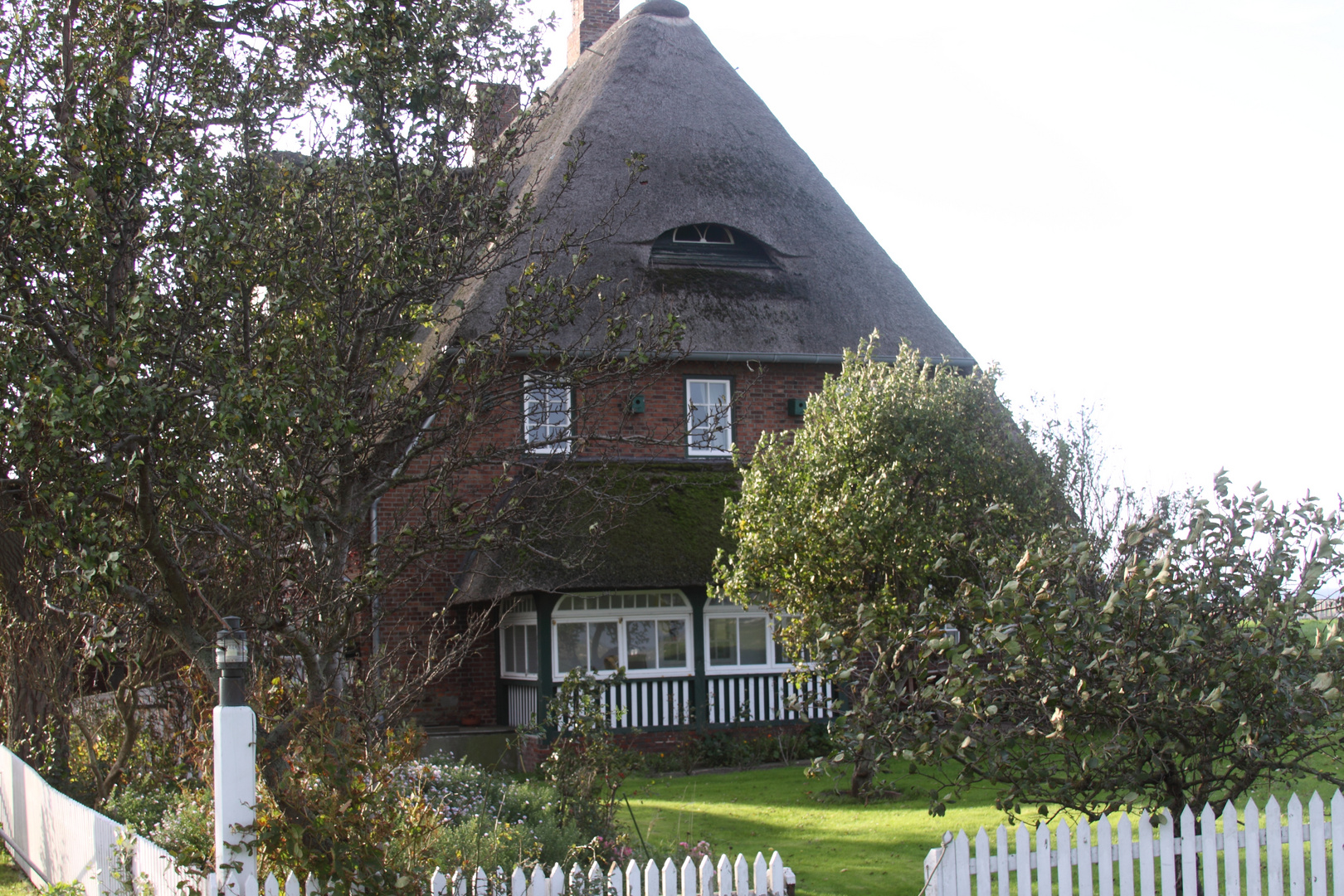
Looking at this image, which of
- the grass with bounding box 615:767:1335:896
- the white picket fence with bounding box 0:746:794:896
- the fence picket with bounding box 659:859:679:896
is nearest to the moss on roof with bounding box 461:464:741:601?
the grass with bounding box 615:767:1335:896

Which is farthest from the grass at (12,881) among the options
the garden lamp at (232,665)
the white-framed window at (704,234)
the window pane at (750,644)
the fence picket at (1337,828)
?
the white-framed window at (704,234)

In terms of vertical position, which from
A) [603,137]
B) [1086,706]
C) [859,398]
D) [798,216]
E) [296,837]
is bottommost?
[296,837]

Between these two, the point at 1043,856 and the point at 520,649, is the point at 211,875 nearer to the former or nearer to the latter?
the point at 1043,856

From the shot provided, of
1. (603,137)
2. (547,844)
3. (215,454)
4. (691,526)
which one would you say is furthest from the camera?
(603,137)

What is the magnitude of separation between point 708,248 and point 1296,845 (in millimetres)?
15066

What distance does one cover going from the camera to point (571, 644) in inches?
664

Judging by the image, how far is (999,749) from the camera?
5770mm

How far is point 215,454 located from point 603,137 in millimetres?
13014

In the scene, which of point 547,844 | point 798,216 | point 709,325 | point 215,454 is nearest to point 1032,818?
point 547,844

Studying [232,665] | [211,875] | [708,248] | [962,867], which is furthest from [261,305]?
[708,248]

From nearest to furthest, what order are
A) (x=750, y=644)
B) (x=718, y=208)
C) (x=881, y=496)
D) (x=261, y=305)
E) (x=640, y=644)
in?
(x=261, y=305), (x=881, y=496), (x=640, y=644), (x=750, y=644), (x=718, y=208)

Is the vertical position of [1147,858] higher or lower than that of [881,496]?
lower

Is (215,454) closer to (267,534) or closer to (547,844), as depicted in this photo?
(267,534)

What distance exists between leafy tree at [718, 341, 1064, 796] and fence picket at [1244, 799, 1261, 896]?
5.54 m
